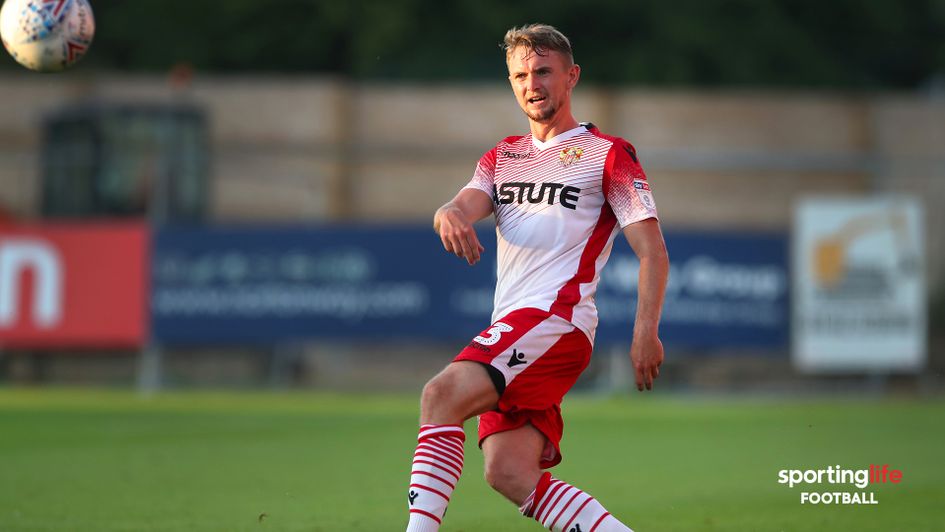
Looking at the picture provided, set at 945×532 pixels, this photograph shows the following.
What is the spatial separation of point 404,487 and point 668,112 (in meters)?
17.7

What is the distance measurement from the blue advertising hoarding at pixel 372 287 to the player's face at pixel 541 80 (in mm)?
13296

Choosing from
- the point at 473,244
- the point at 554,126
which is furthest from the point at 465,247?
the point at 554,126

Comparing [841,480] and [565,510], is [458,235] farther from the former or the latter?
[841,480]

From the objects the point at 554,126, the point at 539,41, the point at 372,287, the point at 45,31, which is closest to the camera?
the point at 539,41

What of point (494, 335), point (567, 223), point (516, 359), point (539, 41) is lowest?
point (516, 359)

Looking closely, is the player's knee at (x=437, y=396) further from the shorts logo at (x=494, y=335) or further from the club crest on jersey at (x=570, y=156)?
the club crest on jersey at (x=570, y=156)

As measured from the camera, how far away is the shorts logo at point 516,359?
A: 6.21 meters

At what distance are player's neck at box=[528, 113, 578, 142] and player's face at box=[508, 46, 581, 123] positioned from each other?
26 mm

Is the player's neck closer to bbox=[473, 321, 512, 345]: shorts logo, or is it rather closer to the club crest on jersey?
the club crest on jersey

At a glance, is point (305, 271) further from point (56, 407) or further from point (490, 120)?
point (490, 120)

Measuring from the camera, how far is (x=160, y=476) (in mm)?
10844

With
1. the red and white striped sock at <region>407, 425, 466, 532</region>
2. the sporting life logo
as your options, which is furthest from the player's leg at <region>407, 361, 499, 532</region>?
the sporting life logo

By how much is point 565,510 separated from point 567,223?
48.6 inches

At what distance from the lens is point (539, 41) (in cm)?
643
